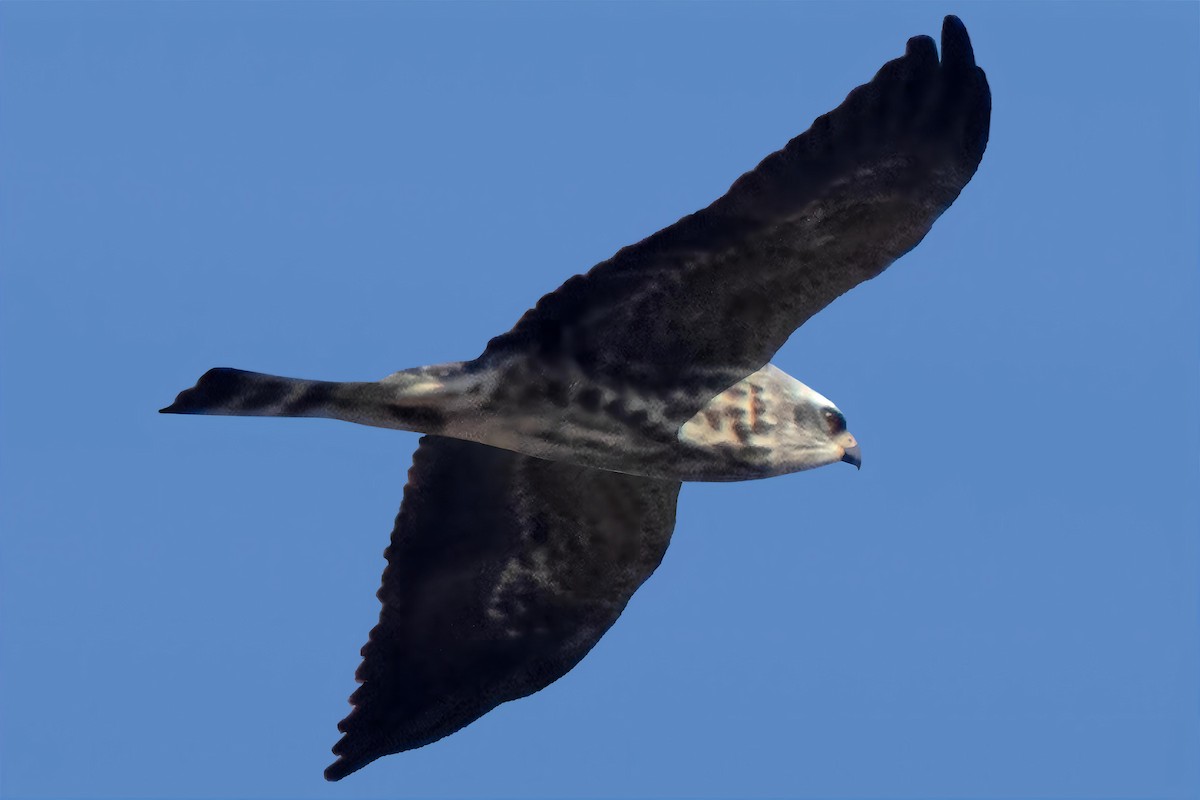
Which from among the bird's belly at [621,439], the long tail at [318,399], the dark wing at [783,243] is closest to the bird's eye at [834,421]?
the bird's belly at [621,439]

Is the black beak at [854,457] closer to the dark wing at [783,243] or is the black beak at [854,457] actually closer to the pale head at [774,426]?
the pale head at [774,426]

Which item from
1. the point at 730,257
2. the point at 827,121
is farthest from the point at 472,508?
the point at 827,121

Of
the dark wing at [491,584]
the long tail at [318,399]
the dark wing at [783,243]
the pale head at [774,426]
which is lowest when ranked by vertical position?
the dark wing at [491,584]

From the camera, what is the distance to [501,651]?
1237 centimetres

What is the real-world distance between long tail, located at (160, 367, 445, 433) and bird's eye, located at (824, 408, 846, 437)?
87.5 inches

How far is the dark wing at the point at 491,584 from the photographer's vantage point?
12.2 m

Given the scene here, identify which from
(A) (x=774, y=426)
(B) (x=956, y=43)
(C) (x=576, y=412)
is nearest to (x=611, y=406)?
(C) (x=576, y=412)

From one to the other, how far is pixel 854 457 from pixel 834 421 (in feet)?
0.76

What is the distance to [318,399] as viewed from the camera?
A: 10.8 m

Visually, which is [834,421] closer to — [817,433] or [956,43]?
[817,433]

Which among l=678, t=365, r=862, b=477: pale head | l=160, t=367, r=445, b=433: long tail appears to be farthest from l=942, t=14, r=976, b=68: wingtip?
l=160, t=367, r=445, b=433: long tail

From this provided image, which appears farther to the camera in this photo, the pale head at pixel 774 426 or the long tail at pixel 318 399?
the pale head at pixel 774 426

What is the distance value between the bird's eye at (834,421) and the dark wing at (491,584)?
3.36 ft

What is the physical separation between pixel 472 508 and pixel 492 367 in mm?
1487
